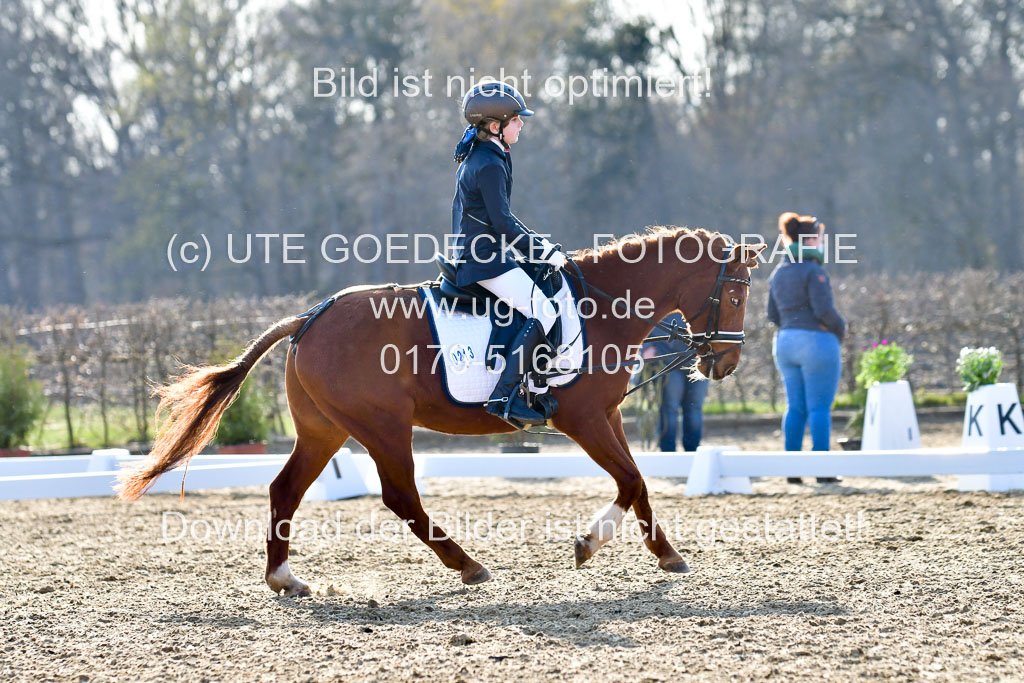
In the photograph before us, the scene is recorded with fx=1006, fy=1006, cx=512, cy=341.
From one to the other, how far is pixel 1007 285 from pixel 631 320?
10.9m

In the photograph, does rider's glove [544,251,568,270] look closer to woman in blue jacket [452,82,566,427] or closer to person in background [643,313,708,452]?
woman in blue jacket [452,82,566,427]

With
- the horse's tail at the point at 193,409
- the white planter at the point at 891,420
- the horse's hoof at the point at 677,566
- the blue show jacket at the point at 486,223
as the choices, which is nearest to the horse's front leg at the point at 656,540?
the horse's hoof at the point at 677,566

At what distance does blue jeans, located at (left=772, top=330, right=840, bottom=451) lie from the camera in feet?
25.7

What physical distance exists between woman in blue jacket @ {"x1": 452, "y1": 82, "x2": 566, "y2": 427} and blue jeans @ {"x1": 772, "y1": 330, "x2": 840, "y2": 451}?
3477 millimetres

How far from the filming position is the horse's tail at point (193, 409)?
5.12 meters

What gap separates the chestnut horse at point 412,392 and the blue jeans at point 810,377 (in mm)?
2614

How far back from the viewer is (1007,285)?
1412 cm

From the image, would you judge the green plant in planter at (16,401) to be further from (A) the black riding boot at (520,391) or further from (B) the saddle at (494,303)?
(A) the black riding boot at (520,391)

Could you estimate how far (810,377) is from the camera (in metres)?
7.86

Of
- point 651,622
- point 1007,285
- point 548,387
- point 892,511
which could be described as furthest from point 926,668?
point 1007,285

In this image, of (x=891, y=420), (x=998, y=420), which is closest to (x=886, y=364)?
(x=891, y=420)

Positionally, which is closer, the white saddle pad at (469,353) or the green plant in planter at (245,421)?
the white saddle pad at (469,353)

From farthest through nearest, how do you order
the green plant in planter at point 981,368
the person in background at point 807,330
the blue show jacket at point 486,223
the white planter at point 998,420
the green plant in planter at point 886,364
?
the green plant in planter at point 886,364 < the green plant in planter at point 981,368 < the person in background at point 807,330 < the white planter at point 998,420 < the blue show jacket at point 486,223

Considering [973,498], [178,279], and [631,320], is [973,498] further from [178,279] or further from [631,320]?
[178,279]
